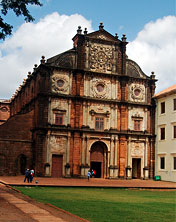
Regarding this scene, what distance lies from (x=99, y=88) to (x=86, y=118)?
4.35m

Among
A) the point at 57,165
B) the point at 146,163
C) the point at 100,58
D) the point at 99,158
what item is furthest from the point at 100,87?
the point at 146,163

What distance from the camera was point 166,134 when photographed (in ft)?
156

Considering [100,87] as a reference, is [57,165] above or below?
below

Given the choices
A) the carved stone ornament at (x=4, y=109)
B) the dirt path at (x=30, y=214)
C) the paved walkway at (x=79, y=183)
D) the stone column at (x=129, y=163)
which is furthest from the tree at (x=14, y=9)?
the carved stone ornament at (x=4, y=109)

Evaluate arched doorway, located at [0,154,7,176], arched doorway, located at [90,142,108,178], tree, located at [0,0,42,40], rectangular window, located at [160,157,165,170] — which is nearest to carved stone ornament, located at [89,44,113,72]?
arched doorway, located at [90,142,108,178]

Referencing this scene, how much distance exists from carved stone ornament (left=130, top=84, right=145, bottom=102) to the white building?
1.80 meters

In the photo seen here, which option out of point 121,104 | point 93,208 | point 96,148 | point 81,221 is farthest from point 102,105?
point 81,221

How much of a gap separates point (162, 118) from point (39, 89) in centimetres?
1590

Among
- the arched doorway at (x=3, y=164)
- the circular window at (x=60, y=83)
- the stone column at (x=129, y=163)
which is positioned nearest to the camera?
the arched doorway at (x=3, y=164)

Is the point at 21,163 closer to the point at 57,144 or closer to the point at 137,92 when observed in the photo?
the point at 57,144

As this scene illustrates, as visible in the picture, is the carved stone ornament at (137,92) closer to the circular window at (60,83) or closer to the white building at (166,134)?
the white building at (166,134)

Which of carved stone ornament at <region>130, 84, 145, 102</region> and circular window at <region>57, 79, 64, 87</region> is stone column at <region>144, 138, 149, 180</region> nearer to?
carved stone ornament at <region>130, 84, 145, 102</region>

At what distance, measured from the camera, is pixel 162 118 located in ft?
159

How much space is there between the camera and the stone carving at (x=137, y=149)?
4841cm
